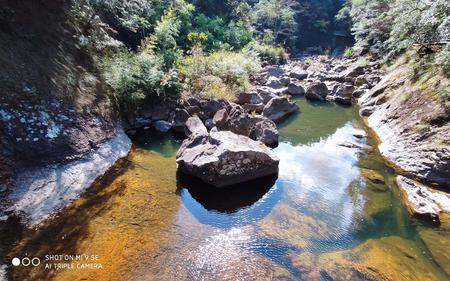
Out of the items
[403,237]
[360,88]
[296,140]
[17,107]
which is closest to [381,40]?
[360,88]

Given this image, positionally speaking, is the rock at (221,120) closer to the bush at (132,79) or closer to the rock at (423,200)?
the bush at (132,79)

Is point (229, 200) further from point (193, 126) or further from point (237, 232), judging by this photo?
point (193, 126)

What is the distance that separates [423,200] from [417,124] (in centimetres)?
306

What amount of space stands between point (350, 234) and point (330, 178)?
2.10 meters

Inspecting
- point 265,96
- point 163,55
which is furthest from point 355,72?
point 163,55

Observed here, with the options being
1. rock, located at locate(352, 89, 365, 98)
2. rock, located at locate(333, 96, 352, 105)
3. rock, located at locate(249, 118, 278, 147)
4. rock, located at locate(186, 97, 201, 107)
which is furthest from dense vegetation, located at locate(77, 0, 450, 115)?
rock, located at locate(333, 96, 352, 105)

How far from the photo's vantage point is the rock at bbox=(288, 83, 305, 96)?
615 inches

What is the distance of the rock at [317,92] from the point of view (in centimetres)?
1491

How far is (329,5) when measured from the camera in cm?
4116

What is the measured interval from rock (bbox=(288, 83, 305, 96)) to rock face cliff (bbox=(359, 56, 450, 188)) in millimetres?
4530

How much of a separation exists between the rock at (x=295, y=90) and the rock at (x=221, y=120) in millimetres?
7184

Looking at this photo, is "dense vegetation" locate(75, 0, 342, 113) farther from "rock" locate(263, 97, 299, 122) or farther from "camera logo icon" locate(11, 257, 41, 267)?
"camera logo icon" locate(11, 257, 41, 267)

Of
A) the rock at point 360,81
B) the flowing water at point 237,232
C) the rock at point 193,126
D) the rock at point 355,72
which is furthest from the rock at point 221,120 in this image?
the rock at point 355,72

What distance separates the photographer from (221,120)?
9281mm
